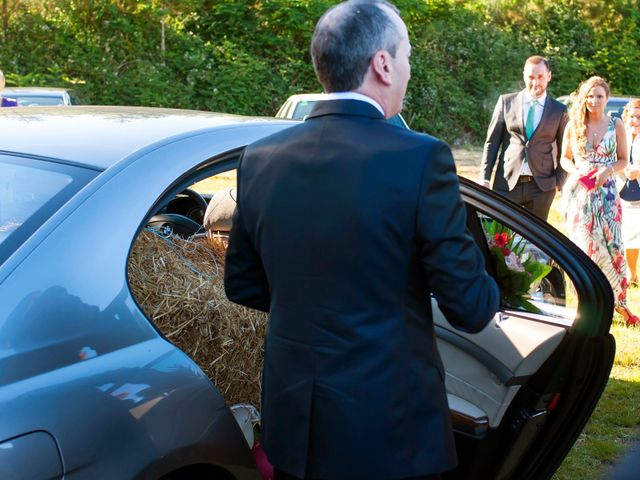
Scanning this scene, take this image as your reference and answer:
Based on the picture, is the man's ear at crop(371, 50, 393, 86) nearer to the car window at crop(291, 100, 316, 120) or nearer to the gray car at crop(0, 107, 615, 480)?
the gray car at crop(0, 107, 615, 480)

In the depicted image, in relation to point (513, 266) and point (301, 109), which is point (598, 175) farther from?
point (301, 109)

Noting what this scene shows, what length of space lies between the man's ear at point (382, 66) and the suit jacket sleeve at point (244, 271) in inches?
20.0

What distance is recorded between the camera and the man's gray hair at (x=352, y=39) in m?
2.01

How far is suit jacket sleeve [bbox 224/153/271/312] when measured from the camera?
7.56 ft

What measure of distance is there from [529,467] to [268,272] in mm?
1662

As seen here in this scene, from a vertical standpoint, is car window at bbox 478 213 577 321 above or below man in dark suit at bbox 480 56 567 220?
above

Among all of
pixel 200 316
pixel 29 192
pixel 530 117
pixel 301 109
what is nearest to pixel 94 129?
pixel 29 192

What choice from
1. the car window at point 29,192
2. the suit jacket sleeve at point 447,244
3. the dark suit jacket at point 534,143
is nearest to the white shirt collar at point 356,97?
the suit jacket sleeve at point 447,244

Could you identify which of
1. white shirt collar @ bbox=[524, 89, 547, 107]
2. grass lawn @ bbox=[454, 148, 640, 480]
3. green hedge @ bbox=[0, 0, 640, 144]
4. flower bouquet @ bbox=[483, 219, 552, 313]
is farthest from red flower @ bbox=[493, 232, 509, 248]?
green hedge @ bbox=[0, 0, 640, 144]

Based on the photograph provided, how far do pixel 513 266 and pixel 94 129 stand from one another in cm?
169

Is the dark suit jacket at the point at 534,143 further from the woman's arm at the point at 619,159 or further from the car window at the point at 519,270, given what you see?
Result: the car window at the point at 519,270

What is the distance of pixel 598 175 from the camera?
23.7 feet

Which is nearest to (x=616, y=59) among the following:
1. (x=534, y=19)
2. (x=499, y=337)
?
(x=534, y=19)

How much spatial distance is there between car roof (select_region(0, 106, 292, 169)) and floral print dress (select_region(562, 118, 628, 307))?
15.6 feet
